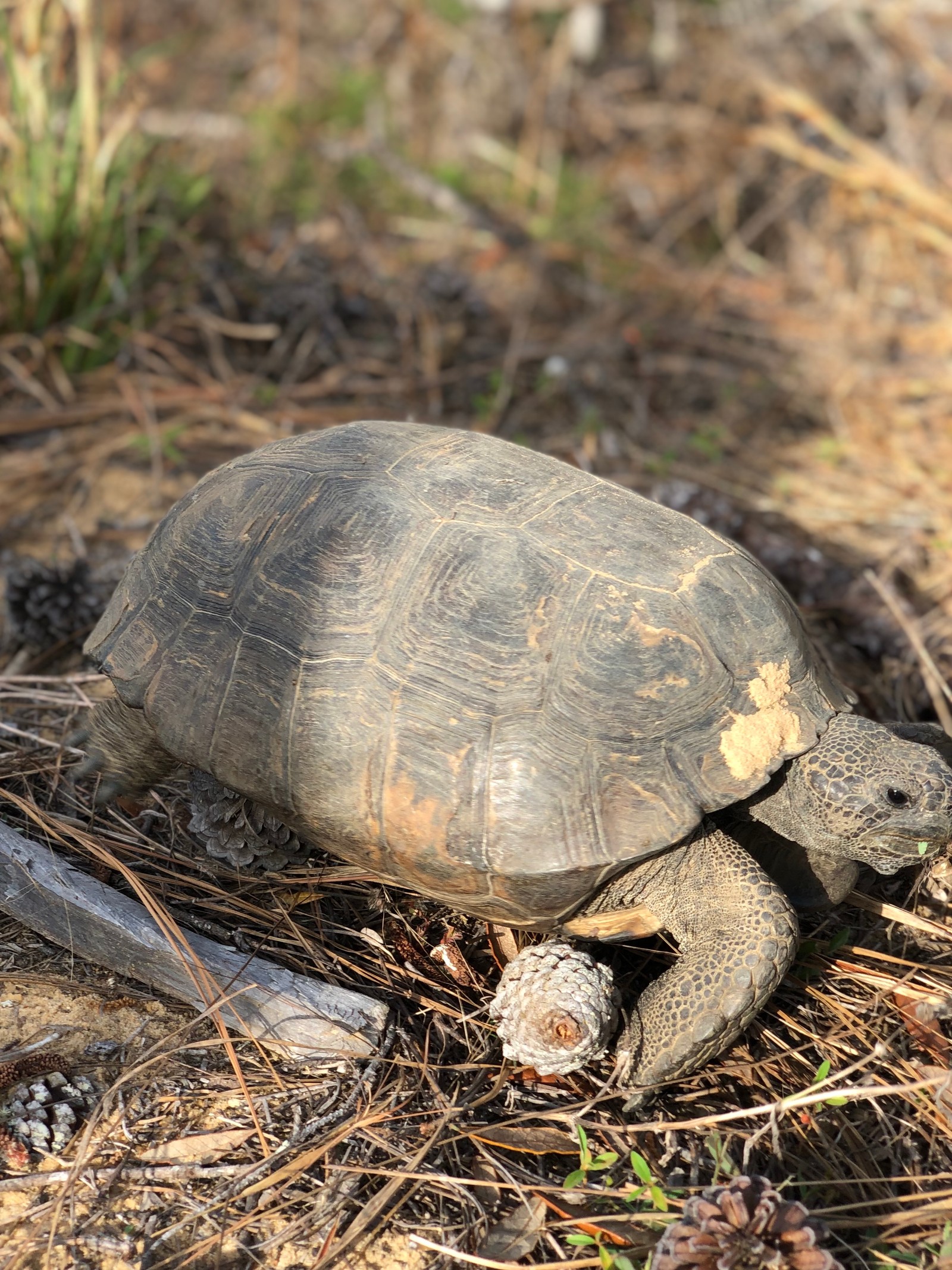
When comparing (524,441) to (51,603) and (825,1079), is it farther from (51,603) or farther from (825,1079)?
(825,1079)

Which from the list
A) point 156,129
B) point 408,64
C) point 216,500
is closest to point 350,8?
point 408,64

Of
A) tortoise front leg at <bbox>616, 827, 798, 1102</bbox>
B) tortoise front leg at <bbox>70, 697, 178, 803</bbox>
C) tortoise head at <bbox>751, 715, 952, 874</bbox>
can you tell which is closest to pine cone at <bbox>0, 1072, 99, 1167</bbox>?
tortoise front leg at <bbox>70, 697, 178, 803</bbox>

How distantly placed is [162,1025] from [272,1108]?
0.39 m

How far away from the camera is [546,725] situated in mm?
2615

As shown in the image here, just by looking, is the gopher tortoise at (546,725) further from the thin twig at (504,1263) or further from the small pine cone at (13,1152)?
the small pine cone at (13,1152)

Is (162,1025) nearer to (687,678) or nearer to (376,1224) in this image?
(376,1224)

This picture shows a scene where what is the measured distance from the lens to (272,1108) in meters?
2.50

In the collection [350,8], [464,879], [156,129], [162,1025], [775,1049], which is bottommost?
[775,1049]

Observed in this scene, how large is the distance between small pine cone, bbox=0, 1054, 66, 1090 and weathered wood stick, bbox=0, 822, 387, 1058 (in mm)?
295

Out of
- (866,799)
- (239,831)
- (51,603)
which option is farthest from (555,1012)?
(51,603)

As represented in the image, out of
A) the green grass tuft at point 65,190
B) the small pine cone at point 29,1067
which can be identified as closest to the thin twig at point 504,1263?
the small pine cone at point 29,1067

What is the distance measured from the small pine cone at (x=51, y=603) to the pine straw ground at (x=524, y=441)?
9 cm

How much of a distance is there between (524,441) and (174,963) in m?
3.31

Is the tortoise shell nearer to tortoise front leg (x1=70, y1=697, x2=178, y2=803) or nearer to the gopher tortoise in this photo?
the gopher tortoise
